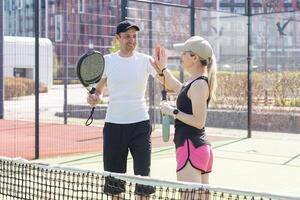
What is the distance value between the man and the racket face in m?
0.08

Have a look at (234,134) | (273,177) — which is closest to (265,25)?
(234,134)

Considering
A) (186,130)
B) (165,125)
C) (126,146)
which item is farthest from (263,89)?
(186,130)

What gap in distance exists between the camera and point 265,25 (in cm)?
1314

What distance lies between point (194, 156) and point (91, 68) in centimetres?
136

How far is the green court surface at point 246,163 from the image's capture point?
289 inches

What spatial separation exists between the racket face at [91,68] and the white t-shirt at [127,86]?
61mm

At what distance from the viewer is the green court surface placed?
7344 mm

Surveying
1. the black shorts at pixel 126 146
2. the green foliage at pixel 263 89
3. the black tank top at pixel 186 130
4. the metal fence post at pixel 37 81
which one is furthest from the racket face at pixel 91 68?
the green foliage at pixel 263 89

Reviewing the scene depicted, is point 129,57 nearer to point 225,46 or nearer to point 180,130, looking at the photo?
point 180,130

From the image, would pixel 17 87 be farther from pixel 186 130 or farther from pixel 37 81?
pixel 186 130

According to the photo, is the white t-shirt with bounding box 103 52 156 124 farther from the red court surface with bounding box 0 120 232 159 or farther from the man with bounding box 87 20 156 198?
the red court surface with bounding box 0 120 232 159

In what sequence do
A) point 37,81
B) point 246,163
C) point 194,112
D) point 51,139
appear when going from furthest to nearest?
point 51,139 < point 37,81 < point 246,163 < point 194,112

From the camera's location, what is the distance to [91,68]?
4.78 metres

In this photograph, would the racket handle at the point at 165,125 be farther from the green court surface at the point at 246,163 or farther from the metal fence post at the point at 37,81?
the metal fence post at the point at 37,81
